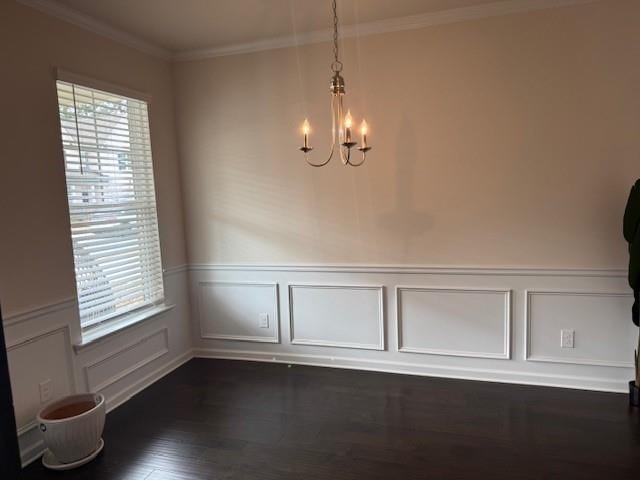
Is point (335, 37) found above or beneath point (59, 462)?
above

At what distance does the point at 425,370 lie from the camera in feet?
11.7

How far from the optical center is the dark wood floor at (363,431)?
241 centimetres

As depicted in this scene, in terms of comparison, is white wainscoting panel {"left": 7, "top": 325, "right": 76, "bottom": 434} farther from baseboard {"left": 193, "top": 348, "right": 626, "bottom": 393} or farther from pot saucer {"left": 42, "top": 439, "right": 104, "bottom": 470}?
baseboard {"left": 193, "top": 348, "right": 626, "bottom": 393}

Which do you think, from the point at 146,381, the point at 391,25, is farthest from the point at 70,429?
the point at 391,25

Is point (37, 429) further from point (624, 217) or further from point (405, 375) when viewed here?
point (624, 217)

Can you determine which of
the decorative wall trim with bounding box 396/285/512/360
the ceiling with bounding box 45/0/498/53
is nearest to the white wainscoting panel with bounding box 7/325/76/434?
the ceiling with bounding box 45/0/498/53

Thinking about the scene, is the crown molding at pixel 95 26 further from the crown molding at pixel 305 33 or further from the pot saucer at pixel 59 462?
the pot saucer at pixel 59 462

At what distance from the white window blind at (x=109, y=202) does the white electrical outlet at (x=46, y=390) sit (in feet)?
1.38

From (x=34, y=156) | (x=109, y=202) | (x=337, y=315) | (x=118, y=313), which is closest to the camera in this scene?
(x=34, y=156)

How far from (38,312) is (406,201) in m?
2.55

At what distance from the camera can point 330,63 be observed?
351cm

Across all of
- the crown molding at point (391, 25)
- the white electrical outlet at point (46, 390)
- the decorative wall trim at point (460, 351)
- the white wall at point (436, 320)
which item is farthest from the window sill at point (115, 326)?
the crown molding at point (391, 25)

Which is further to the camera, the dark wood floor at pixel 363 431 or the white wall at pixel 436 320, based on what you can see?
the white wall at pixel 436 320

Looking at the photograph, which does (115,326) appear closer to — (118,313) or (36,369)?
(118,313)
